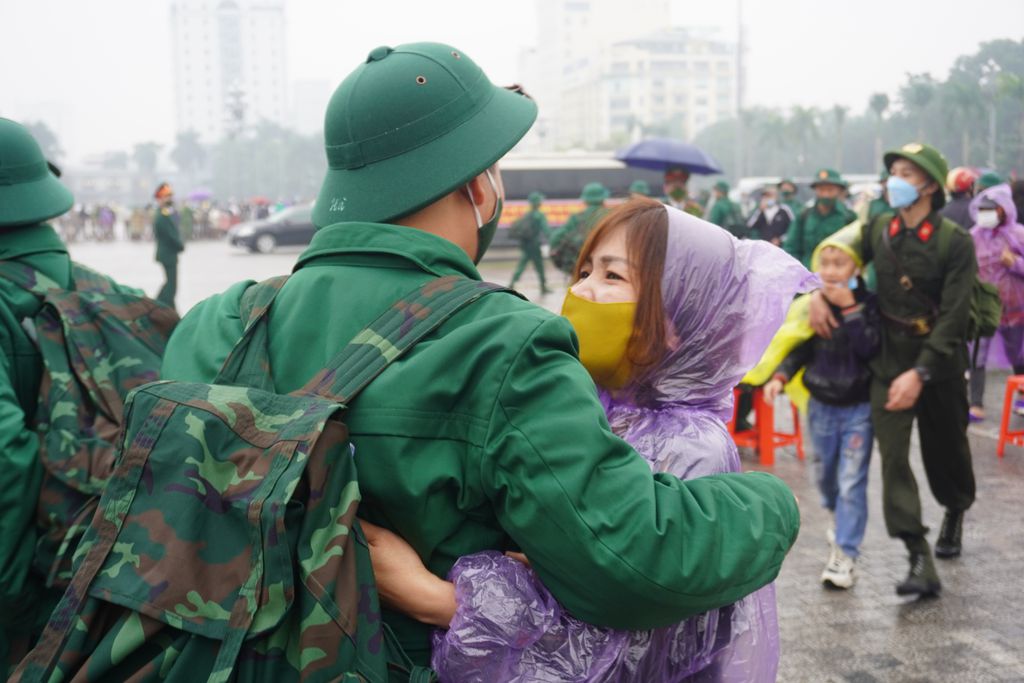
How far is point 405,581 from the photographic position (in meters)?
1.43

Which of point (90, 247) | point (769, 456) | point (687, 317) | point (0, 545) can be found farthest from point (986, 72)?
point (90, 247)

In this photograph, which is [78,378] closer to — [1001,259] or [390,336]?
[390,336]

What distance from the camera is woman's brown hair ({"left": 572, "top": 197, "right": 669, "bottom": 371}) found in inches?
77.0

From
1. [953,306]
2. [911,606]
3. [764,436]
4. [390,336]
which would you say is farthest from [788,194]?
[390,336]

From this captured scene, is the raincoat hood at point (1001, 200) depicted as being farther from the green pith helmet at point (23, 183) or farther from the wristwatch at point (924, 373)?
the green pith helmet at point (23, 183)

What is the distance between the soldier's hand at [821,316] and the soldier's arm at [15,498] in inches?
134

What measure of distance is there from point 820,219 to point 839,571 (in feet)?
19.9

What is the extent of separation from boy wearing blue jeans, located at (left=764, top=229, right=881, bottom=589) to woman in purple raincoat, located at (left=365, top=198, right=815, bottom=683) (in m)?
2.60

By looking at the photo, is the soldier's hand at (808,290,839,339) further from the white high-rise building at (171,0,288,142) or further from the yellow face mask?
the white high-rise building at (171,0,288,142)

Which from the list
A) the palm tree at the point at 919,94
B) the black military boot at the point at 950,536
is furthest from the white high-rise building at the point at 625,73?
the black military boot at the point at 950,536

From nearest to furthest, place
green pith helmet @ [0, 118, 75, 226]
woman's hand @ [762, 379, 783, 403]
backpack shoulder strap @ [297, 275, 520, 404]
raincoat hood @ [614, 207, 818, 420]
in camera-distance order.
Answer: backpack shoulder strap @ [297, 275, 520, 404] → raincoat hood @ [614, 207, 818, 420] → green pith helmet @ [0, 118, 75, 226] → woman's hand @ [762, 379, 783, 403]

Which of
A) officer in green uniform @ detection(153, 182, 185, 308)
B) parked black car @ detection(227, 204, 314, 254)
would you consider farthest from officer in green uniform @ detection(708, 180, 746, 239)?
parked black car @ detection(227, 204, 314, 254)

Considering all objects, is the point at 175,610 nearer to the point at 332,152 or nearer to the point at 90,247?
the point at 332,152

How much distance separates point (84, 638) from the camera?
1.30 meters
